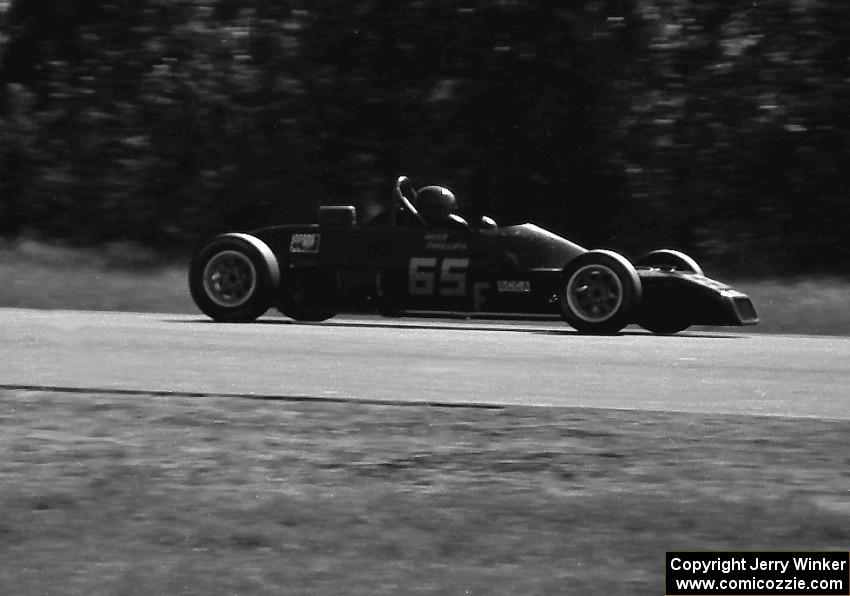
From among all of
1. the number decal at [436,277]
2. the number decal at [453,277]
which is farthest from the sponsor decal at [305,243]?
the number decal at [453,277]

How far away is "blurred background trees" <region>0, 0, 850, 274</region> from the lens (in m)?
15.4

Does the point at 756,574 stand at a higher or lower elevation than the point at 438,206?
lower

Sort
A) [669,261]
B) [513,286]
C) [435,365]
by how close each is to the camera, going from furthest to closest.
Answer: [669,261] → [513,286] → [435,365]

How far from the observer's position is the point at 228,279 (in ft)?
39.4

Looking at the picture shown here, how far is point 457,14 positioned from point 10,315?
6433 mm

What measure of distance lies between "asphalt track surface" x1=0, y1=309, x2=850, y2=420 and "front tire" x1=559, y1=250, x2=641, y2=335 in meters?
0.16

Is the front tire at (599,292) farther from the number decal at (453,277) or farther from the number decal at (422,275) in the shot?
the number decal at (422,275)

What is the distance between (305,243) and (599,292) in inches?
89.1

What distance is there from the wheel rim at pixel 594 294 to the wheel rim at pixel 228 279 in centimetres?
236

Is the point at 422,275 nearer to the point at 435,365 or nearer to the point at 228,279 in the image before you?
the point at 228,279

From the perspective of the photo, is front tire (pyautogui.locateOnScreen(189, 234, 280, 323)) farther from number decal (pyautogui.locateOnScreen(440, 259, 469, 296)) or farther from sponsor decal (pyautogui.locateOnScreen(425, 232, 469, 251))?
number decal (pyautogui.locateOnScreen(440, 259, 469, 296))

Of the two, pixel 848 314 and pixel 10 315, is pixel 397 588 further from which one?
pixel 848 314

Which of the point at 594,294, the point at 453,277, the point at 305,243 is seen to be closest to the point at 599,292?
the point at 594,294

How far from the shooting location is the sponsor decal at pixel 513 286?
11.3m
